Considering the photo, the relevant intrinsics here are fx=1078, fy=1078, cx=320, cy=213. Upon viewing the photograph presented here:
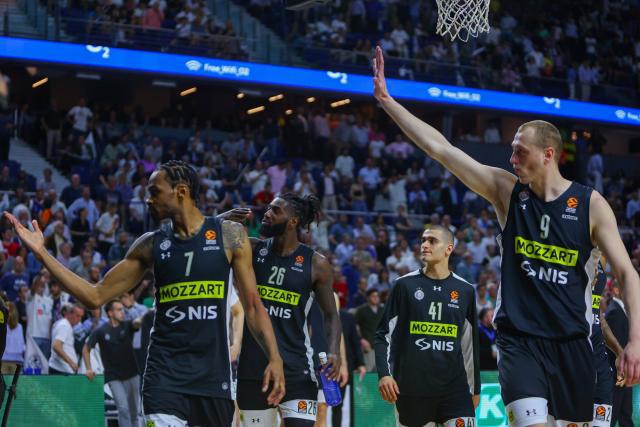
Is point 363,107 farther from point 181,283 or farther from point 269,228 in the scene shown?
point 181,283

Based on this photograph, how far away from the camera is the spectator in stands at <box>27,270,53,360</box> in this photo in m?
16.5

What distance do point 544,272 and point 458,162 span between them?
858 millimetres

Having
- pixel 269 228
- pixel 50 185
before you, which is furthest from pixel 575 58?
pixel 269 228

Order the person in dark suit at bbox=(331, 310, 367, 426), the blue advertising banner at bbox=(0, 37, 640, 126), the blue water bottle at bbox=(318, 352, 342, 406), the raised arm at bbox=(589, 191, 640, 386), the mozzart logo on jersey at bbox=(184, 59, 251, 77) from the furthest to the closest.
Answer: the mozzart logo on jersey at bbox=(184, 59, 251, 77) → the blue advertising banner at bbox=(0, 37, 640, 126) → the person in dark suit at bbox=(331, 310, 367, 426) → the blue water bottle at bbox=(318, 352, 342, 406) → the raised arm at bbox=(589, 191, 640, 386)

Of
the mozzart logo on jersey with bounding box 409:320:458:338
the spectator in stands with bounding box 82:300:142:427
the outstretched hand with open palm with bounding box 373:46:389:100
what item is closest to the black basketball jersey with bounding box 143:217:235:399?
the outstretched hand with open palm with bounding box 373:46:389:100

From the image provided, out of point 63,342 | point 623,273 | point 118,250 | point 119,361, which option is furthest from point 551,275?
point 118,250

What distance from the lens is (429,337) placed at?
32.0ft

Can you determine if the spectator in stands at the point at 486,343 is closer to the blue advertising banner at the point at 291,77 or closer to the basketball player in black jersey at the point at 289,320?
the basketball player in black jersey at the point at 289,320

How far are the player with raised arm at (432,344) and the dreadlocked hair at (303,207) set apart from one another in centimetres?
101

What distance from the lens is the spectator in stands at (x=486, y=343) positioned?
16.9m

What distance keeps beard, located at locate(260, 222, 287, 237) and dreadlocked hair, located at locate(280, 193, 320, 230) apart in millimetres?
210

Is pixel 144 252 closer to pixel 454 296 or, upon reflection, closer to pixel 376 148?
pixel 454 296

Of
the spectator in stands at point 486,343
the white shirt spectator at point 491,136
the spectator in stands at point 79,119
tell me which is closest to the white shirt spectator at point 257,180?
the spectator in stands at point 79,119

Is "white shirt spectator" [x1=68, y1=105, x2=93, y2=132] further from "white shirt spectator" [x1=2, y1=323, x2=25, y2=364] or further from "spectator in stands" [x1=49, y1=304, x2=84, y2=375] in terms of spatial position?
"white shirt spectator" [x1=2, y1=323, x2=25, y2=364]
